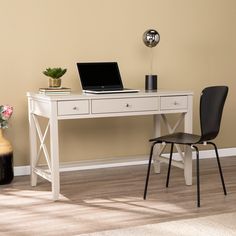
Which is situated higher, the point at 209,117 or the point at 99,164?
the point at 209,117

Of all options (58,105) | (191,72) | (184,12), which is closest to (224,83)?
(191,72)

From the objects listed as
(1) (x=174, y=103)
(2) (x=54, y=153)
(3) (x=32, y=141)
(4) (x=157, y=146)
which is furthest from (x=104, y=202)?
(4) (x=157, y=146)

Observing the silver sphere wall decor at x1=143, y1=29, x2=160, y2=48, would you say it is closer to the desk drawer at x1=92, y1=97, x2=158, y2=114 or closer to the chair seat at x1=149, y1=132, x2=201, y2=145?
the desk drawer at x1=92, y1=97, x2=158, y2=114

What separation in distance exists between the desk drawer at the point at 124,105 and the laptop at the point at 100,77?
0.11 metres

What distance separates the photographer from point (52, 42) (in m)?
4.36

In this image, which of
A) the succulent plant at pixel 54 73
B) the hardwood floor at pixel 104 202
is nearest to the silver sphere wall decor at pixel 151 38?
the succulent plant at pixel 54 73

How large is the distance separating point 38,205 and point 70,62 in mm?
1384

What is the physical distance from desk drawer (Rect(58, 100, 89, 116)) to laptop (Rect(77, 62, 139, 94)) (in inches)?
8.6

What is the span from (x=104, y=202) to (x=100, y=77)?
1.00 m

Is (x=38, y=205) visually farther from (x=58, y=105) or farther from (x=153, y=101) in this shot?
(x=153, y=101)

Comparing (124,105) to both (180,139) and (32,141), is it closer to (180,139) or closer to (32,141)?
(180,139)

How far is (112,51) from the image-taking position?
4.56 m

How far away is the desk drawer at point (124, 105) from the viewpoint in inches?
147

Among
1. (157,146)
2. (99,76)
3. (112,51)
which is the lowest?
(157,146)
